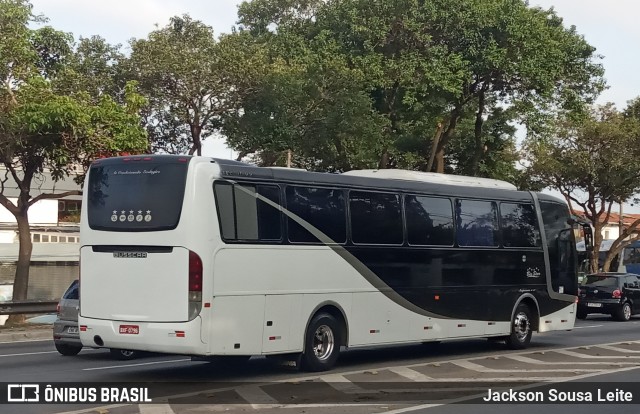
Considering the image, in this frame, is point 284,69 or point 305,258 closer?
point 305,258

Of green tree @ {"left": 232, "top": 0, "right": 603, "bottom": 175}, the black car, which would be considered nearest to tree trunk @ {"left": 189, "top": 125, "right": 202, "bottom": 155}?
green tree @ {"left": 232, "top": 0, "right": 603, "bottom": 175}

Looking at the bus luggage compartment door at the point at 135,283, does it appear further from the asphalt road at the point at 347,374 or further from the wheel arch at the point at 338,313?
the wheel arch at the point at 338,313

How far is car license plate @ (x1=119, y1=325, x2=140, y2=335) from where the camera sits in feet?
44.7

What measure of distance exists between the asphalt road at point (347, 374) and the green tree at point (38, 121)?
19.4 ft

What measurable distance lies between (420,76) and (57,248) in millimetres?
17134

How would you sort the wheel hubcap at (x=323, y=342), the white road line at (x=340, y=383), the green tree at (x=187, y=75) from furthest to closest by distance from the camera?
the green tree at (x=187, y=75), the wheel hubcap at (x=323, y=342), the white road line at (x=340, y=383)

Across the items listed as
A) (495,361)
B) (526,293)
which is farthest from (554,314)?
A: (495,361)

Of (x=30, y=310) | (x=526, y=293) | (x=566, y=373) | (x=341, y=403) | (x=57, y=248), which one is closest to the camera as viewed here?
(x=341, y=403)

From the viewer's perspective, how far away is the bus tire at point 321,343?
15.1 meters

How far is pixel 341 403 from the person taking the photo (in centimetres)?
1190

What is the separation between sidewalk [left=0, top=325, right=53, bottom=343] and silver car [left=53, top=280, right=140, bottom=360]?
184 inches

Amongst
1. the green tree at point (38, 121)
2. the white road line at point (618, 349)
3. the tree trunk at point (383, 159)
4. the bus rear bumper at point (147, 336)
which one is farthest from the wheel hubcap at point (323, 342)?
the tree trunk at point (383, 159)

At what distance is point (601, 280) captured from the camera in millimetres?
33656

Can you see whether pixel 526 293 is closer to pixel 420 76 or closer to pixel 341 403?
pixel 341 403
